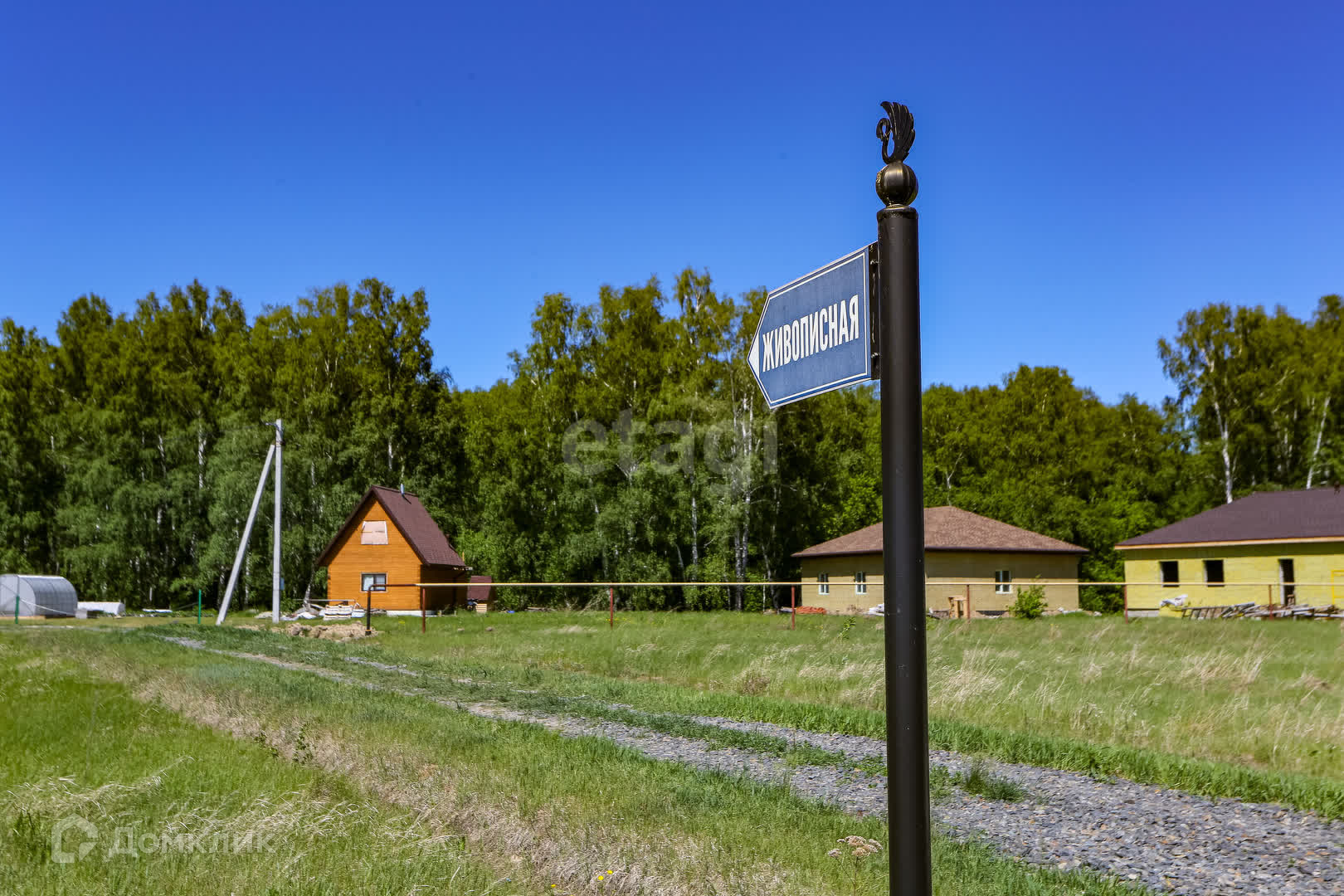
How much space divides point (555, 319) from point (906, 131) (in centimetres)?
4701

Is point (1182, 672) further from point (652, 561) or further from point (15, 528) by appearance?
point (15, 528)

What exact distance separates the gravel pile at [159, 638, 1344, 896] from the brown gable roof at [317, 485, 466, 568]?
35085 mm

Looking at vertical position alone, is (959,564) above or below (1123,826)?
above

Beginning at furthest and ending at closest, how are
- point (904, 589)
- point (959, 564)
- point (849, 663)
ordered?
point (959, 564) < point (849, 663) < point (904, 589)

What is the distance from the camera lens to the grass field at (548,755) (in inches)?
206

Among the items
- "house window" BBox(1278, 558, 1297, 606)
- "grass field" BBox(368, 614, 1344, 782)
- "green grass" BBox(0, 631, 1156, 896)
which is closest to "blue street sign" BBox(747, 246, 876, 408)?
"green grass" BBox(0, 631, 1156, 896)

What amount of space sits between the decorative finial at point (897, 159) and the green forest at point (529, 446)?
3932 centimetres

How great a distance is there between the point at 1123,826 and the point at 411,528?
39.3 m

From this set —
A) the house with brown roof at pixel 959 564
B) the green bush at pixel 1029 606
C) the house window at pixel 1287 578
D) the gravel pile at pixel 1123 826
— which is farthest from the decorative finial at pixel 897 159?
the house window at pixel 1287 578

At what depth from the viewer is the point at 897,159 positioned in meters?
2.50

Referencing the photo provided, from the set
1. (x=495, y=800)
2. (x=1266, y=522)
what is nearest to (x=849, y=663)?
(x=495, y=800)

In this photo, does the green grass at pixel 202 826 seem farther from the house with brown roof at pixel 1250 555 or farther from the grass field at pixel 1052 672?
the house with brown roof at pixel 1250 555

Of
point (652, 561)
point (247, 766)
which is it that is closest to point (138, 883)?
point (247, 766)

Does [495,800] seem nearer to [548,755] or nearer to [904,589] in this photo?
[548,755]
